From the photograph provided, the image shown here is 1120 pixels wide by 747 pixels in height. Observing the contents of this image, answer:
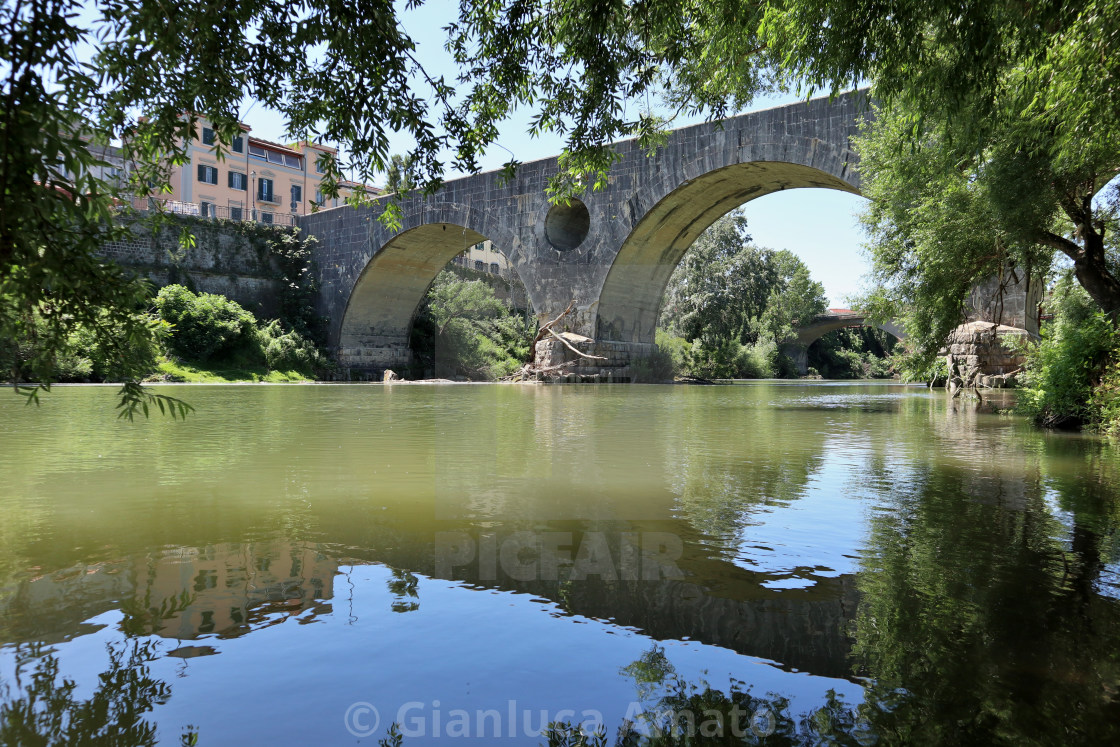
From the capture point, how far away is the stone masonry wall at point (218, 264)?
2456cm

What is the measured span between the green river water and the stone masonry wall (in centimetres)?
2287

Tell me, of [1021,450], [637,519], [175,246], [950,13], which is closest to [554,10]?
[950,13]

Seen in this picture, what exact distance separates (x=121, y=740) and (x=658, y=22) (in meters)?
4.92

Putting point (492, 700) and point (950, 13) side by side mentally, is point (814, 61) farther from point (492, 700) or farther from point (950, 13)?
point (492, 700)

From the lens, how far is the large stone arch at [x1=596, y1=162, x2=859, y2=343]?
16078mm

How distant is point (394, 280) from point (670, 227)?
1196 centimetres

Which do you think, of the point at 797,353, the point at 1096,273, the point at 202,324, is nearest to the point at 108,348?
the point at 1096,273

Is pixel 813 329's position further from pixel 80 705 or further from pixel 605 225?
pixel 80 705

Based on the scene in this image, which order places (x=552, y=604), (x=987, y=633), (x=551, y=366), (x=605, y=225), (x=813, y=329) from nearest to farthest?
(x=987, y=633)
(x=552, y=604)
(x=605, y=225)
(x=551, y=366)
(x=813, y=329)

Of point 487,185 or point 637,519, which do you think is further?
point 487,185

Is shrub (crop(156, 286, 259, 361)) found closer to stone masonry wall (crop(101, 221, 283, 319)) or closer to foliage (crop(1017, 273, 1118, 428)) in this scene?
stone masonry wall (crop(101, 221, 283, 319))

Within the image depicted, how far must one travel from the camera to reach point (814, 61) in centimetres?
433

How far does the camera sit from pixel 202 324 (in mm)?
22750

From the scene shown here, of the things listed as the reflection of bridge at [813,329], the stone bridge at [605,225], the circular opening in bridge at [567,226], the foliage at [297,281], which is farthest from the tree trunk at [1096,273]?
the reflection of bridge at [813,329]
